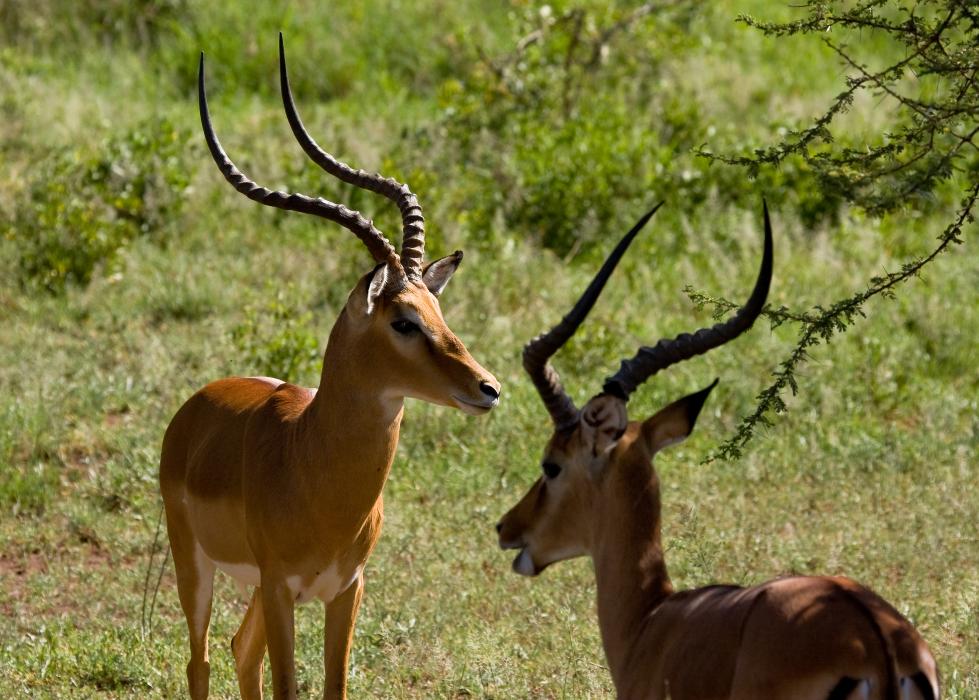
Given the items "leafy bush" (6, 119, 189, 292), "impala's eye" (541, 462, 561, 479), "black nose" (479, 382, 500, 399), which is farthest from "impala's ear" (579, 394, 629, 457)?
"leafy bush" (6, 119, 189, 292)

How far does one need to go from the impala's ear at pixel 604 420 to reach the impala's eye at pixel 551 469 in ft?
0.49

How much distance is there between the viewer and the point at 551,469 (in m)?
3.98

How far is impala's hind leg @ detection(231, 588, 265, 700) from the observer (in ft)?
15.5

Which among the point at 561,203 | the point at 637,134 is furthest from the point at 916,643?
the point at 637,134

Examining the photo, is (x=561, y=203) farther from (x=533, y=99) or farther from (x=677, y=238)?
(x=533, y=99)

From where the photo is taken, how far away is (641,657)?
3.66m

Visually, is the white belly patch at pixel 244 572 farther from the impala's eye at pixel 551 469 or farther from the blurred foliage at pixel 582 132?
the blurred foliage at pixel 582 132

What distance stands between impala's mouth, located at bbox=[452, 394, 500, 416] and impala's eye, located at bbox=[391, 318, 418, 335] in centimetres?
22

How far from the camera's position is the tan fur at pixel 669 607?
309cm

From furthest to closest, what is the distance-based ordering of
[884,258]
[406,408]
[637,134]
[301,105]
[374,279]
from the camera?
[301,105], [637,134], [884,258], [406,408], [374,279]

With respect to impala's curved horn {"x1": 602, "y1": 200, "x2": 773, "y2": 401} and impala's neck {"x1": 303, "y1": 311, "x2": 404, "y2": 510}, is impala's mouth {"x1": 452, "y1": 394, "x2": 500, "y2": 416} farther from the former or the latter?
impala's curved horn {"x1": 602, "y1": 200, "x2": 773, "y2": 401}

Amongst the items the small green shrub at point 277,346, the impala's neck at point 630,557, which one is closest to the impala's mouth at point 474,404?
the impala's neck at point 630,557

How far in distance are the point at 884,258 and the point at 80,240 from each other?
4844mm

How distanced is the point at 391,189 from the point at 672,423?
1.25 metres
